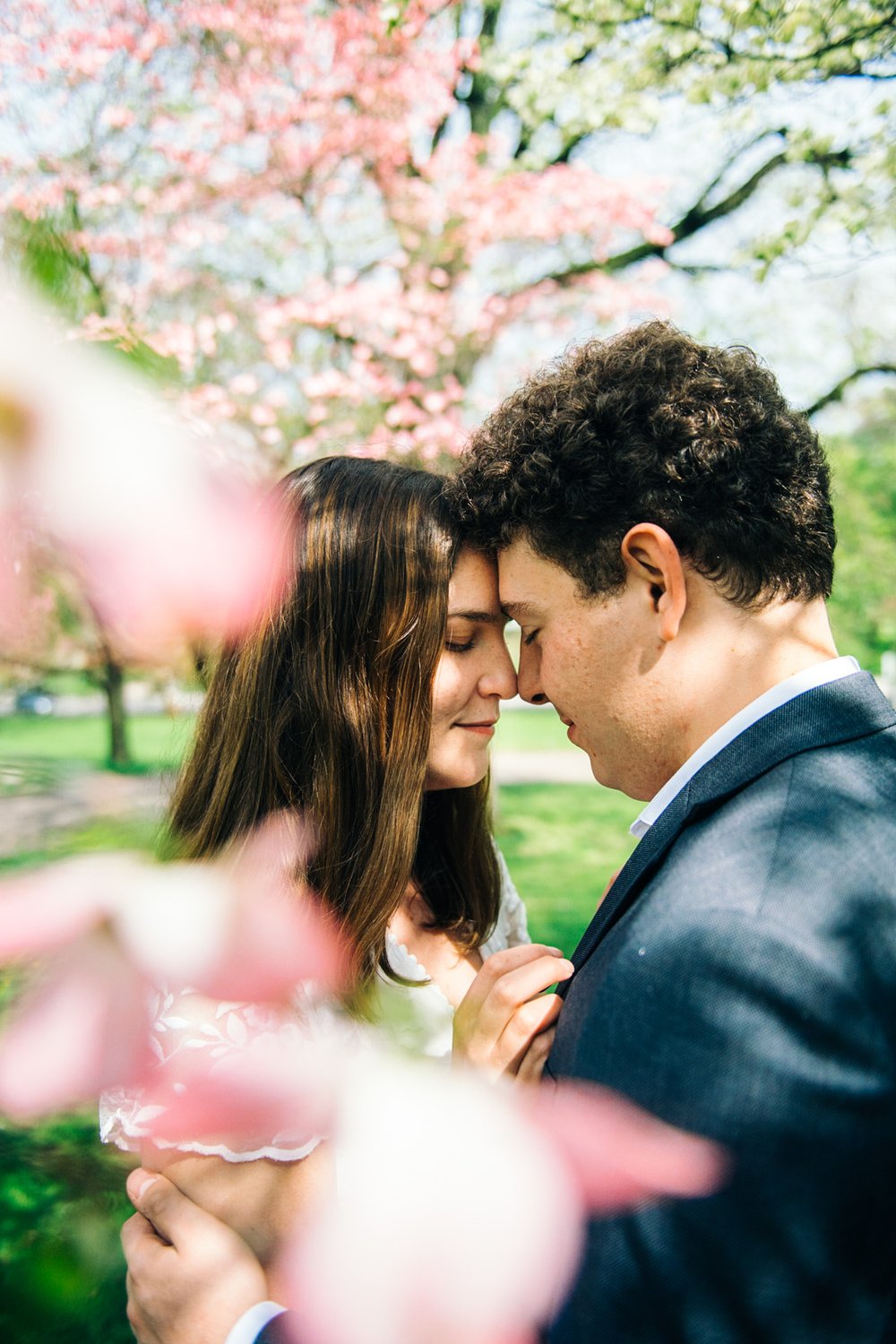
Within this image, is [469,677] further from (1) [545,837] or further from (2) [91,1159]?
(1) [545,837]

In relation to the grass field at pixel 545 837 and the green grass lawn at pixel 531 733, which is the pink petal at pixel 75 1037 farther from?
the green grass lawn at pixel 531 733

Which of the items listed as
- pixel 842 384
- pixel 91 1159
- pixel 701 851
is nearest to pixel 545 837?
pixel 842 384

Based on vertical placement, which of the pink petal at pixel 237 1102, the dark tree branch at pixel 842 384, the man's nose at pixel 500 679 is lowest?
the pink petal at pixel 237 1102

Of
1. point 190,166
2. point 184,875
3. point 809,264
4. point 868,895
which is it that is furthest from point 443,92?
point 868,895

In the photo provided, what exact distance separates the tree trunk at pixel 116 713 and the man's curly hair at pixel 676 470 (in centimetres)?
896

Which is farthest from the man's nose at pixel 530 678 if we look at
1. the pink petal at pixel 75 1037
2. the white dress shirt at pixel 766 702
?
the pink petal at pixel 75 1037

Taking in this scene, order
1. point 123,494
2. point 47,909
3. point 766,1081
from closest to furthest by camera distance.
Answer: point 766,1081
point 47,909
point 123,494

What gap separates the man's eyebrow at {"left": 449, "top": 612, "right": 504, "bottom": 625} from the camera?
212 centimetres

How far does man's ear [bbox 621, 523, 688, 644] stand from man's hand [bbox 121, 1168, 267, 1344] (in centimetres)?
131

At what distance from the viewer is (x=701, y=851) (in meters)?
1.38

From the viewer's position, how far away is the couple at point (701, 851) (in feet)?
3.78

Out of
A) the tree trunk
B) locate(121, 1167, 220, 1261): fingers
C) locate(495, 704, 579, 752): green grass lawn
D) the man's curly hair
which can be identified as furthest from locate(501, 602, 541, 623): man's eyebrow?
locate(495, 704, 579, 752): green grass lawn

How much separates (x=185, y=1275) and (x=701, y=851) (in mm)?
1112

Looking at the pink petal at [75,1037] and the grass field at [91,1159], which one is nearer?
the pink petal at [75,1037]
